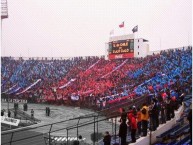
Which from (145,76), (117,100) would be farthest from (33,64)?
(117,100)

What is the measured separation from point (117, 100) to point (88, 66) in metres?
23.6

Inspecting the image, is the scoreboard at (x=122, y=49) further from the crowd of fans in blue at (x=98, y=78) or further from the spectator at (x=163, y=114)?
the spectator at (x=163, y=114)

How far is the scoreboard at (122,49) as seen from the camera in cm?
4874

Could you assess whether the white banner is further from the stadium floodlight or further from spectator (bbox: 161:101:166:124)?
the stadium floodlight

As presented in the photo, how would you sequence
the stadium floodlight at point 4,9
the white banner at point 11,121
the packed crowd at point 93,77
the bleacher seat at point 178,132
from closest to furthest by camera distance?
the bleacher seat at point 178,132
the white banner at point 11,121
the packed crowd at point 93,77
the stadium floodlight at point 4,9

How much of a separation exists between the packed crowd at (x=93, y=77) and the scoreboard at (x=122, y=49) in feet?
3.28

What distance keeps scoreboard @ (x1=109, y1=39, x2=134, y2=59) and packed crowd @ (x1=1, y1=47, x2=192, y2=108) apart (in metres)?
1.00

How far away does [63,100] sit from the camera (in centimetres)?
4075

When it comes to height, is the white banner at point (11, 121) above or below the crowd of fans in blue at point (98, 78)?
below

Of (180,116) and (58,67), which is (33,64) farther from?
(180,116)

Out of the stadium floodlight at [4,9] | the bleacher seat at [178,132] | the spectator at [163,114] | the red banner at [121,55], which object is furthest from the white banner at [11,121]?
the stadium floodlight at [4,9]

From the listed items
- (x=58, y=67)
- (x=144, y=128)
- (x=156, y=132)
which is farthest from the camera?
(x=58, y=67)

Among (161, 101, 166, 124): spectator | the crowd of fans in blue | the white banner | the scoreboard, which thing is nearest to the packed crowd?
the crowd of fans in blue

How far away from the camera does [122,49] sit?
162 feet
